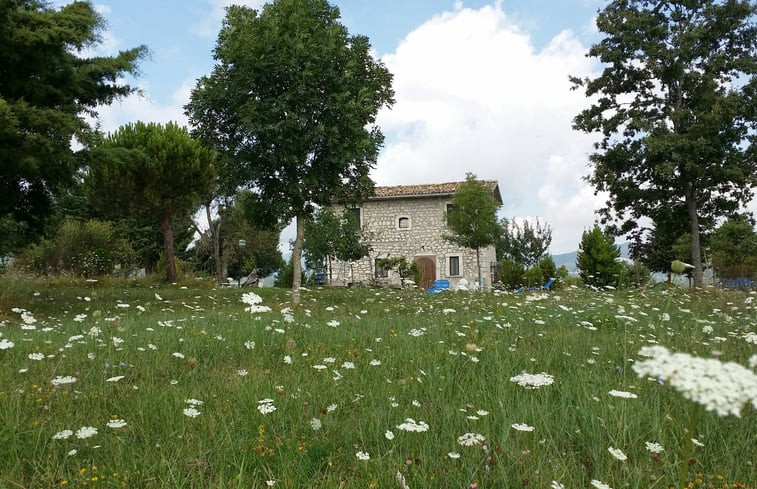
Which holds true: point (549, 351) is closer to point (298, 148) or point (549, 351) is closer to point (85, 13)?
point (298, 148)

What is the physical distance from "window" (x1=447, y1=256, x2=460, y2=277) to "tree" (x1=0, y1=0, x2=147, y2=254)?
27.7 m

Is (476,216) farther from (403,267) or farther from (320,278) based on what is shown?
(320,278)

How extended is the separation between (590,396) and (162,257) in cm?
3894

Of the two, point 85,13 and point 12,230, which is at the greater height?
point 85,13

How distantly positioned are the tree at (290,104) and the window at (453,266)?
77.5 feet

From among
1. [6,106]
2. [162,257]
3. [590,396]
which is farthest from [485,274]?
[590,396]

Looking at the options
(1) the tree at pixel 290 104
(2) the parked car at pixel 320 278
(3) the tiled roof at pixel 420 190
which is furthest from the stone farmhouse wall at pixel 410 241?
(1) the tree at pixel 290 104

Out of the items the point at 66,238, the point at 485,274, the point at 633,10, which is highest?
the point at 633,10

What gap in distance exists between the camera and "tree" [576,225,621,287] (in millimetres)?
27719

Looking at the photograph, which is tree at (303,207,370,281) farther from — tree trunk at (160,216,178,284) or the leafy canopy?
tree trunk at (160,216,178,284)

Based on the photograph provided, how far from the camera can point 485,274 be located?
37.1m

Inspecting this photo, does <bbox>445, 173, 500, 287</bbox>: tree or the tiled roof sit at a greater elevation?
the tiled roof

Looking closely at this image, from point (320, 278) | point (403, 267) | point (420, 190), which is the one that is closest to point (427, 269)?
point (403, 267)

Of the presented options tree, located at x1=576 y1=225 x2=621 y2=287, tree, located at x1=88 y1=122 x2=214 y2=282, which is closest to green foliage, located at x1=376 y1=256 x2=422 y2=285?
tree, located at x1=576 y1=225 x2=621 y2=287
